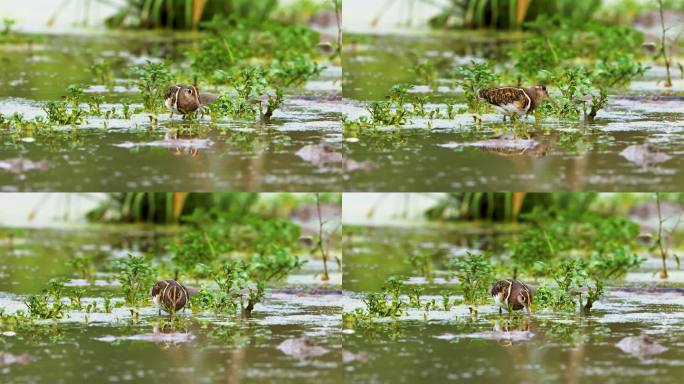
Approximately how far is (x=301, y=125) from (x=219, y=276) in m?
1.10

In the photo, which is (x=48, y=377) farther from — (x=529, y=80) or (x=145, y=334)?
(x=529, y=80)

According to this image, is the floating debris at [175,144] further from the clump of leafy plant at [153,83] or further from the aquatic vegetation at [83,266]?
the aquatic vegetation at [83,266]

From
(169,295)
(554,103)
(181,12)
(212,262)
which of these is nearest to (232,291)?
(169,295)

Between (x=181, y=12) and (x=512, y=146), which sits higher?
(x=181, y=12)

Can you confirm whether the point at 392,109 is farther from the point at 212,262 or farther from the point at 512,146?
the point at 212,262

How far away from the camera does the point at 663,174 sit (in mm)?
10227

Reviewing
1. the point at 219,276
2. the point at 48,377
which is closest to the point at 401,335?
the point at 219,276

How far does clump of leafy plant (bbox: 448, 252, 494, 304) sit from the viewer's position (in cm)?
1064

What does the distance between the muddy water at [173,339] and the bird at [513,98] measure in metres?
1.42

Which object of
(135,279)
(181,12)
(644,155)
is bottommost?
(135,279)

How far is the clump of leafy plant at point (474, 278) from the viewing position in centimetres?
1064

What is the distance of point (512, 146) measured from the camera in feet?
35.0

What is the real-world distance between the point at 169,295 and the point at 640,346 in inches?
104

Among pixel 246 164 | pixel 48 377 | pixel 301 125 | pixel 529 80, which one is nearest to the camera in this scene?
pixel 48 377
